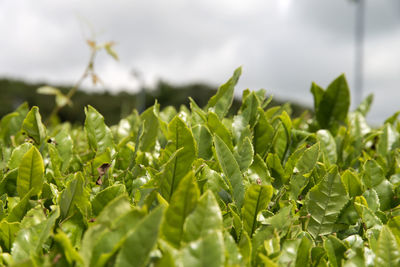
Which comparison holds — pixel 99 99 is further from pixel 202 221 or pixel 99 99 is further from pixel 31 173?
pixel 202 221

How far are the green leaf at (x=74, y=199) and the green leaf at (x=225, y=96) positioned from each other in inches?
30.2

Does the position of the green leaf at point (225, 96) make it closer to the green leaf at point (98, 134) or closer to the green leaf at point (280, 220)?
the green leaf at point (98, 134)

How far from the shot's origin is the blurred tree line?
2491 cm

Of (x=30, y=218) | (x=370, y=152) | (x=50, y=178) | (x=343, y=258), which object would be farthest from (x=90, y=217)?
(x=370, y=152)

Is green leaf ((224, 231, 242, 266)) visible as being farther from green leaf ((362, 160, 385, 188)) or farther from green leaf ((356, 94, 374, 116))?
green leaf ((356, 94, 374, 116))

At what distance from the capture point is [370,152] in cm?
215

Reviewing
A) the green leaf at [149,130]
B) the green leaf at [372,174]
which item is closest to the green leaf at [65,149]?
the green leaf at [149,130]

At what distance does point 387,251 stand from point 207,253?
435 mm

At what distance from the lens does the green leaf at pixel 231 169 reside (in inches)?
47.8

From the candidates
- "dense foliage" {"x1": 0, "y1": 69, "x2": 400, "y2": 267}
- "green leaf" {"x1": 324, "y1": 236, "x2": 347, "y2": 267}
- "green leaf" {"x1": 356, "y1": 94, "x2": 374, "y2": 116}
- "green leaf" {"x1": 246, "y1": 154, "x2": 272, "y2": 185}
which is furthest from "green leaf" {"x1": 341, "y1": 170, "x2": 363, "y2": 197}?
"green leaf" {"x1": 356, "y1": 94, "x2": 374, "y2": 116}

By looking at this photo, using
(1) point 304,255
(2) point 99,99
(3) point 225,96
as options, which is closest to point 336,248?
(1) point 304,255

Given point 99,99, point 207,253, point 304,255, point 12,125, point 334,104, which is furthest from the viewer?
point 99,99

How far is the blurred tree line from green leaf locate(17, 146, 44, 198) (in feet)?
61.7

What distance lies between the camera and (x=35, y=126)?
5.16ft
